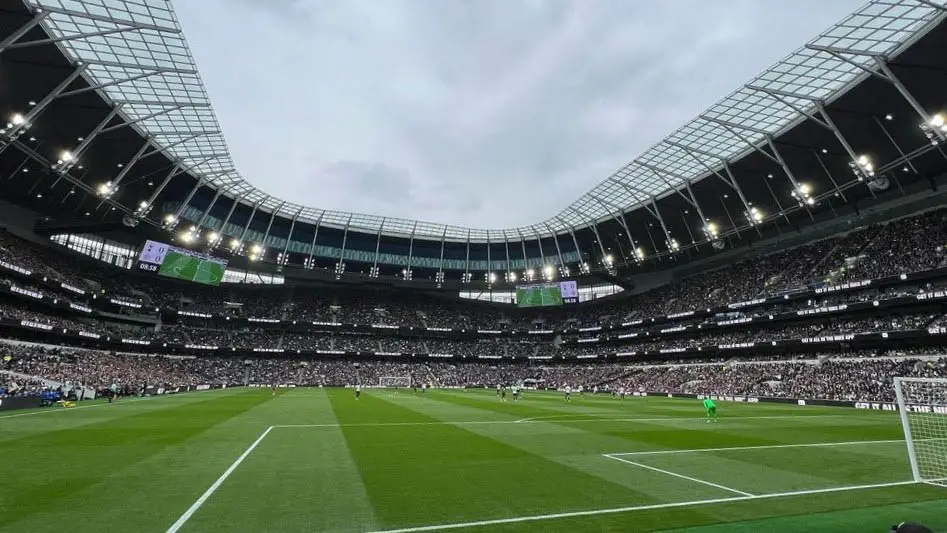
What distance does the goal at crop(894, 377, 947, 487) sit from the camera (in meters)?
12.0

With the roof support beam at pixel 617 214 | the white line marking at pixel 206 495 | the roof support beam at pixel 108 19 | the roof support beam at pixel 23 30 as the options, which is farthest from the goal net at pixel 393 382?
the white line marking at pixel 206 495

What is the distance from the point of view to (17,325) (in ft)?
152

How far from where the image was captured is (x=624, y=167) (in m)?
55.4

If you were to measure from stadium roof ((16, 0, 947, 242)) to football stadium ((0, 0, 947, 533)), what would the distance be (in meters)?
0.29

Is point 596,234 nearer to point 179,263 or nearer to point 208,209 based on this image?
point 208,209

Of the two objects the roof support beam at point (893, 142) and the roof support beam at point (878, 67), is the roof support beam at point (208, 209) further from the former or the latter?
the roof support beam at point (893, 142)

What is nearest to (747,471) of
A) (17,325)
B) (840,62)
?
(840,62)

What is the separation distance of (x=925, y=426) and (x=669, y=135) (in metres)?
31.3

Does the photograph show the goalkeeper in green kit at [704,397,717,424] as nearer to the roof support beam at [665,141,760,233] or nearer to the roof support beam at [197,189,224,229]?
the roof support beam at [665,141,760,233]

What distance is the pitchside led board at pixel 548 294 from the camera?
3140 inches

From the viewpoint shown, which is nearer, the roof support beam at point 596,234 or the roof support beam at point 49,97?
the roof support beam at point 49,97

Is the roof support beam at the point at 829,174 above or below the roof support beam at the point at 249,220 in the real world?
below

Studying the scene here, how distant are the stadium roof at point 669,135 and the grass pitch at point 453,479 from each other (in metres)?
25.1

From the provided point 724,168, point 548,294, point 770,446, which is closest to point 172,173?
point 548,294
